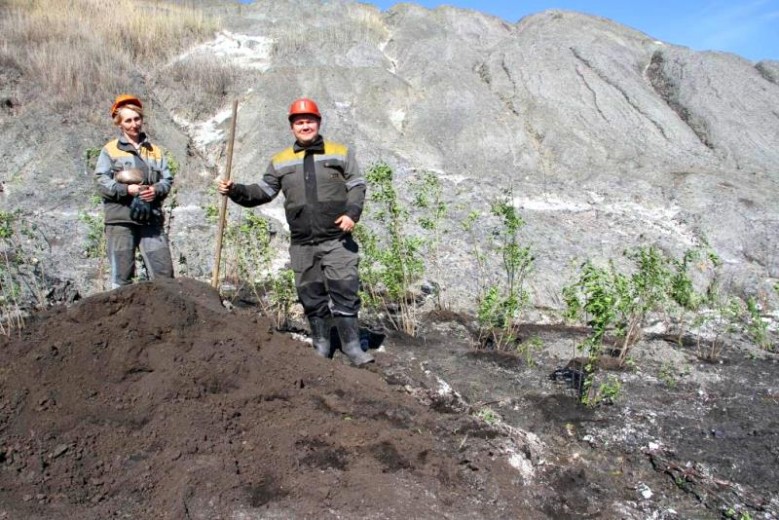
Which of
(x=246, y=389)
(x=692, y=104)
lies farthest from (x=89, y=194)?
(x=692, y=104)

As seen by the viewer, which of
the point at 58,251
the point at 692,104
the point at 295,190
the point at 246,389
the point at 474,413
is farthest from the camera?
the point at 692,104

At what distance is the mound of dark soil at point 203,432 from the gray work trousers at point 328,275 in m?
0.60

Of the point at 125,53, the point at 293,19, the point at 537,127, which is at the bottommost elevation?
the point at 537,127

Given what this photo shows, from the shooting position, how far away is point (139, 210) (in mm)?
4293

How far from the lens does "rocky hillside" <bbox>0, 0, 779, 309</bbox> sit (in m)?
8.05

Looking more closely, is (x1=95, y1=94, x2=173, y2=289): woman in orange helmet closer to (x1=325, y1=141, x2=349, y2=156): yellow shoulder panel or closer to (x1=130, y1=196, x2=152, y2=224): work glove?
(x1=130, y1=196, x2=152, y2=224): work glove

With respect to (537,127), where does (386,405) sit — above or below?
below

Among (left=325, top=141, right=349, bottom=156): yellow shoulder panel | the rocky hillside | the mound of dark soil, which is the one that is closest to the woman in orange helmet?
the mound of dark soil

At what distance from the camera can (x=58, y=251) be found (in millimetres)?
6816

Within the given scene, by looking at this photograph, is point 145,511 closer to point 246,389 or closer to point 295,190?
point 246,389

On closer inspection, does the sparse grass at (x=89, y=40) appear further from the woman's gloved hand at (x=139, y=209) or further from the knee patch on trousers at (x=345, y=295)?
the knee patch on trousers at (x=345, y=295)

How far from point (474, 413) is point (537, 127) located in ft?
27.4

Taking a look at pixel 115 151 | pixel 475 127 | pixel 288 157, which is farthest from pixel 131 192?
pixel 475 127

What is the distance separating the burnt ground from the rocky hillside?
2763 mm
